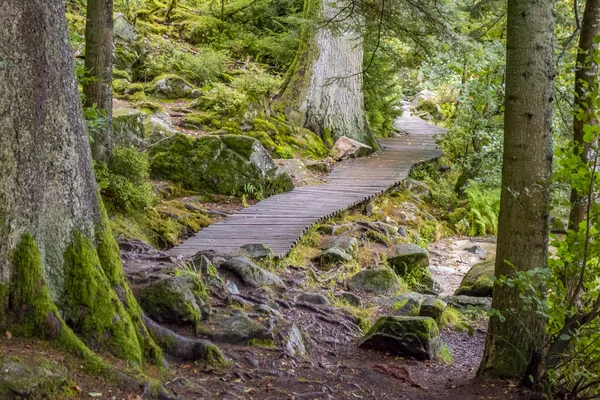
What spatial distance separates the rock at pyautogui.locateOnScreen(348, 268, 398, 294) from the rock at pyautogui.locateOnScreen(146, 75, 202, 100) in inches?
339

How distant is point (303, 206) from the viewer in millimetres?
10398

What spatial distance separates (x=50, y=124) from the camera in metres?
3.45

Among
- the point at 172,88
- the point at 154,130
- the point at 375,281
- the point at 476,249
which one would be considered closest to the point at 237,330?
the point at 375,281

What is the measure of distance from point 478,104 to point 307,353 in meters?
10.3

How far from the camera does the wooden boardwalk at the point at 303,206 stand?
8.16 metres

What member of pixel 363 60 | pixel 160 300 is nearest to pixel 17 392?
pixel 160 300

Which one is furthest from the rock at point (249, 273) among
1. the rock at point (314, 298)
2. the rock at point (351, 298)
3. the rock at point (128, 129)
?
the rock at point (128, 129)

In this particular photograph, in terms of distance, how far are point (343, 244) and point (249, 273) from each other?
3.25 m

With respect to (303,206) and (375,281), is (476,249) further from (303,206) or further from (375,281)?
(375,281)

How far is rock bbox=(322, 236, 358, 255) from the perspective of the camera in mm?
9445

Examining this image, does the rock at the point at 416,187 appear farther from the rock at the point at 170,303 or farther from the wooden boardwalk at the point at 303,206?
the rock at the point at 170,303

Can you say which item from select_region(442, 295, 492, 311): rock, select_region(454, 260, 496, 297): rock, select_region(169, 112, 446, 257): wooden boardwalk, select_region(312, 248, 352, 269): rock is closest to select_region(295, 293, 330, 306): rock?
select_region(169, 112, 446, 257): wooden boardwalk

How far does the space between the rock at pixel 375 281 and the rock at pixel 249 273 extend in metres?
1.77

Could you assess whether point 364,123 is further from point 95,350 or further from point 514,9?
point 95,350
